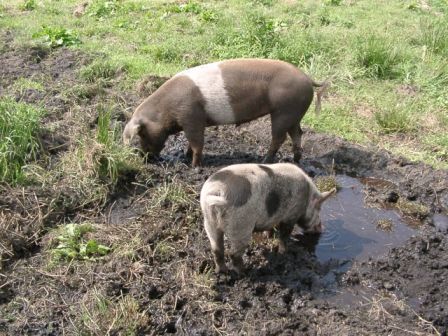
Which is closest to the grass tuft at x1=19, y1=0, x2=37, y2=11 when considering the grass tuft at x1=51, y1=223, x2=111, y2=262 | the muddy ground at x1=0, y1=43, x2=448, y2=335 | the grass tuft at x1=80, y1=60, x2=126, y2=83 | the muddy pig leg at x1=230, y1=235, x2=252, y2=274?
the grass tuft at x1=80, y1=60, x2=126, y2=83

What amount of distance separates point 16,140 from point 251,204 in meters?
2.97

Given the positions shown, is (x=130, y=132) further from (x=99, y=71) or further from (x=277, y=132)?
(x=99, y=71)

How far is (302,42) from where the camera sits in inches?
367

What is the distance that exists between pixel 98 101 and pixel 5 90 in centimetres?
141

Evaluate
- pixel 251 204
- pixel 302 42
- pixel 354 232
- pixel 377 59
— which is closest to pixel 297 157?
pixel 354 232

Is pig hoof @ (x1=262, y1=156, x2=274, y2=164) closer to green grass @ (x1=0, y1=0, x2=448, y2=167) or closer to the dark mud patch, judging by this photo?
the dark mud patch

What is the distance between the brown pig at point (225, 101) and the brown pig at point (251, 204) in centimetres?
129

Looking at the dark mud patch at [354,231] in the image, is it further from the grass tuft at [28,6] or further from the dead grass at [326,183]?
the grass tuft at [28,6]

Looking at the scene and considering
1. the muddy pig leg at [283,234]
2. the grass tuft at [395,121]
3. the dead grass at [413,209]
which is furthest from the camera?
the grass tuft at [395,121]

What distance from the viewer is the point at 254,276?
5.03m

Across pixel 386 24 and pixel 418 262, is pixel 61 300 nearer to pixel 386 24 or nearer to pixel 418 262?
pixel 418 262

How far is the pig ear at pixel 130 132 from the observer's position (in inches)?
258

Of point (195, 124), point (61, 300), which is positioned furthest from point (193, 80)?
point (61, 300)

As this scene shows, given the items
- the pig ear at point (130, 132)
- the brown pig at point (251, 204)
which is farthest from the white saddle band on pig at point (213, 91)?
the brown pig at point (251, 204)
